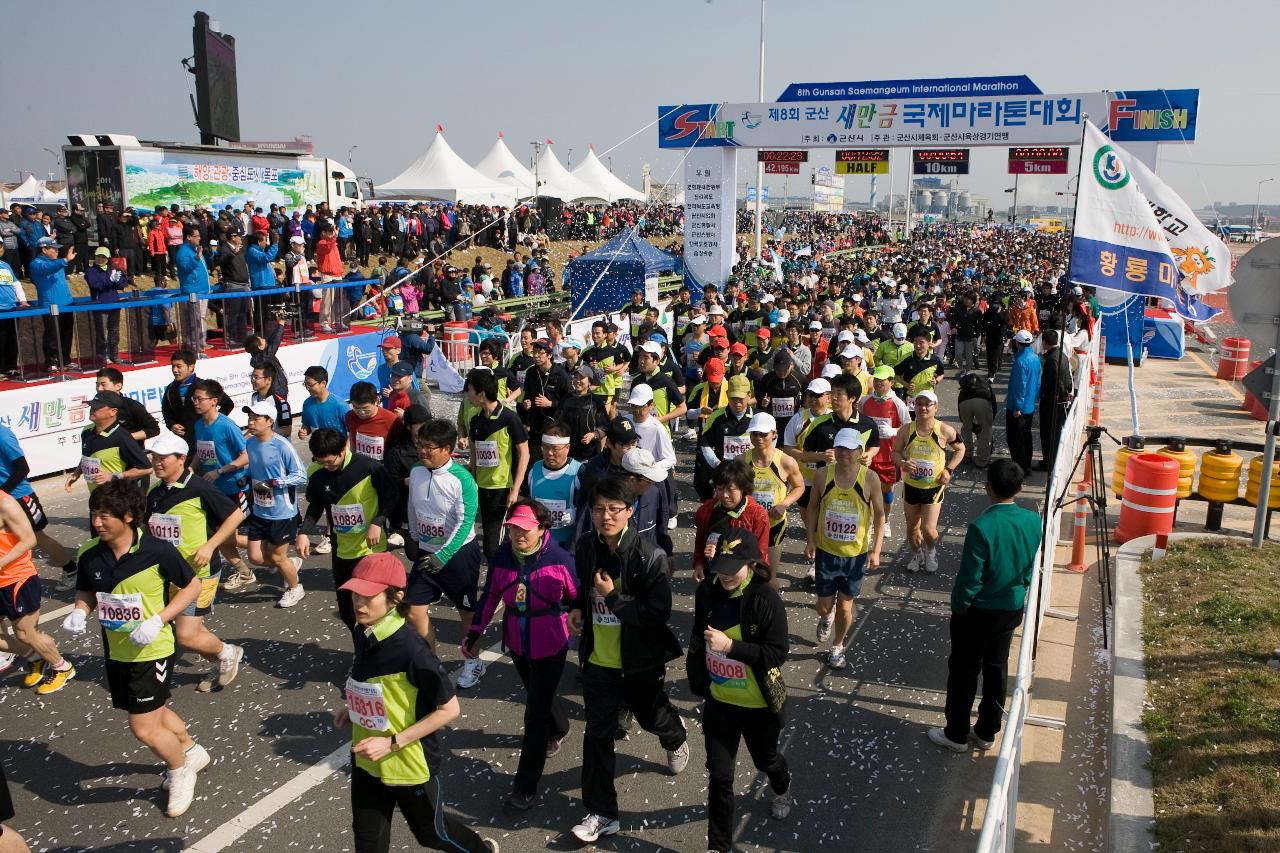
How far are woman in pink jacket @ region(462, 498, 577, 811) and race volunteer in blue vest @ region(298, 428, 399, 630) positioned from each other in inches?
63.9

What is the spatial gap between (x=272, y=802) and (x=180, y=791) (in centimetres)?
47

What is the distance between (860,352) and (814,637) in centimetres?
412

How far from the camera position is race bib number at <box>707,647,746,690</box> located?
13.8 ft

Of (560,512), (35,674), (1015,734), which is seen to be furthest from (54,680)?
(1015,734)

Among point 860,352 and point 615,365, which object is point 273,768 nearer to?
point 615,365

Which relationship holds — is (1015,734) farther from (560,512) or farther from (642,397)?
(642,397)

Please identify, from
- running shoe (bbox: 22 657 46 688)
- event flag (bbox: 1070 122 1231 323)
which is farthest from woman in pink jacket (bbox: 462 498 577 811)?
event flag (bbox: 1070 122 1231 323)

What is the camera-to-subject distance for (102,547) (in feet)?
16.0

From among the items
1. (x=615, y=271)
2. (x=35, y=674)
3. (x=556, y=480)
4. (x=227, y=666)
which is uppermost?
(x=615, y=271)

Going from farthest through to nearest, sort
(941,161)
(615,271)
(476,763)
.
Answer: (941,161), (615,271), (476,763)

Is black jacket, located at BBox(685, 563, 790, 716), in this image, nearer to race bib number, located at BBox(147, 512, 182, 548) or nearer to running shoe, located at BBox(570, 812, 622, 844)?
running shoe, located at BBox(570, 812, 622, 844)

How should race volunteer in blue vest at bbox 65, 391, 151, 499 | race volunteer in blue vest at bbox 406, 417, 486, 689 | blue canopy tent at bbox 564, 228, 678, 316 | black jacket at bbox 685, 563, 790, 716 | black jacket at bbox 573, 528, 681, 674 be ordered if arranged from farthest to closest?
blue canopy tent at bbox 564, 228, 678, 316
race volunteer in blue vest at bbox 65, 391, 151, 499
race volunteer in blue vest at bbox 406, 417, 486, 689
black jacket at bbox 573, 528, 681, 674
black jacket at bbox 685, 563, 790, 716

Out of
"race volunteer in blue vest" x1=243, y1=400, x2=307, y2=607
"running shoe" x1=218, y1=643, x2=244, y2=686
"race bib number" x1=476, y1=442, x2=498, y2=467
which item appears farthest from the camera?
"race bib number" x1=476, y1=442, x2=498, y2=467

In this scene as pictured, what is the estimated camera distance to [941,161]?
2652 centimetres
